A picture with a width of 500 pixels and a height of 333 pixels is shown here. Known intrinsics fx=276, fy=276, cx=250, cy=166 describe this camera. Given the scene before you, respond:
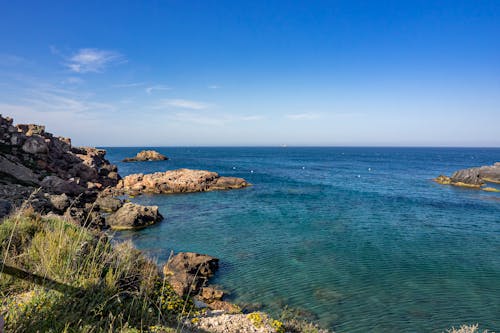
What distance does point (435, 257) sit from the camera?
20.4m

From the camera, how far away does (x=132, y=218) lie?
26.5 m

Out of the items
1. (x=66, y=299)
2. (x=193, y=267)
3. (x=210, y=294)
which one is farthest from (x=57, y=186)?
(x=66, y=299)

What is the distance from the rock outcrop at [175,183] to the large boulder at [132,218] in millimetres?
17351

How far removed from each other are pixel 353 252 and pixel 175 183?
34721 millimetres

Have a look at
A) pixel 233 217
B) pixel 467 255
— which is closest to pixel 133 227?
pixel 233 217

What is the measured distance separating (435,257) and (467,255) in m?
2.86

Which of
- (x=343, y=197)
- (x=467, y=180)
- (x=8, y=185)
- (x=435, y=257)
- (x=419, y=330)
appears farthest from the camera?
(x=467, y=180)

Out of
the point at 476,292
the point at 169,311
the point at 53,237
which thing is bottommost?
the point at 476,292

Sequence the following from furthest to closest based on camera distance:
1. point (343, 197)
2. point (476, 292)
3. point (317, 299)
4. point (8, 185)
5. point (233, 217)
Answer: point (343, 197) → point (233, 217) → point (8, 185) → point (476, 292) → point (317, 299)

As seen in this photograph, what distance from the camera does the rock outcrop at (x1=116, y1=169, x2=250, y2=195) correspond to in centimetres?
4712

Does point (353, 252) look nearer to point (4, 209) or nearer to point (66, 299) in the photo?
point (66, 299)

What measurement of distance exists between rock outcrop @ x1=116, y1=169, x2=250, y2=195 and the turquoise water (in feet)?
19.9

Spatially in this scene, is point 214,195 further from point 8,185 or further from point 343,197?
point 8,185

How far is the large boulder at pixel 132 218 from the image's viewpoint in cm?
2636
